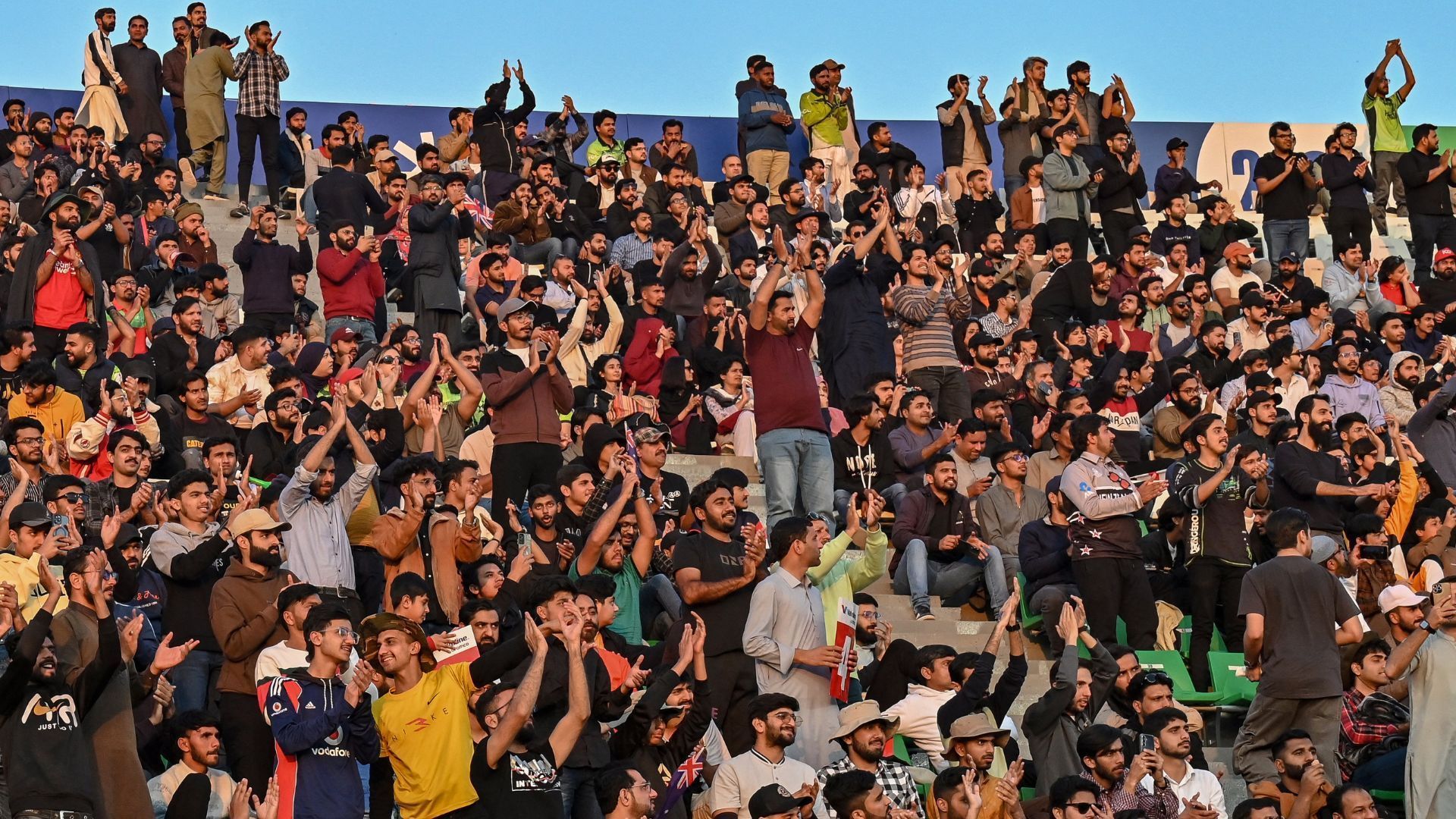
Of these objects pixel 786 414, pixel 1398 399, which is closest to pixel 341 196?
pixel 786 414

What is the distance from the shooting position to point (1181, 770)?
36.0 ft

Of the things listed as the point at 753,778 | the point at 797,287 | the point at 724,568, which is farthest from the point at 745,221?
the point at 753,778

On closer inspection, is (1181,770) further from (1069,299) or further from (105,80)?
(105,80)

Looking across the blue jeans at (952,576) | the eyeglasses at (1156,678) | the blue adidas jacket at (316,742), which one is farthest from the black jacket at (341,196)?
the blue adidas jacket at (316,742)

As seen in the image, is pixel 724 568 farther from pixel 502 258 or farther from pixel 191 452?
pixel 502 258

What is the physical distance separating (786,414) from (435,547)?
259 centimetres

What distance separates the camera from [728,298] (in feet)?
57.7

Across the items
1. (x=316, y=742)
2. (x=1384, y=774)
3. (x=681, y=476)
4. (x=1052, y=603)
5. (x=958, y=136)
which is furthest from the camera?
(x=958, y=136)

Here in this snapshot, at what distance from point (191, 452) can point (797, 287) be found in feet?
14.2

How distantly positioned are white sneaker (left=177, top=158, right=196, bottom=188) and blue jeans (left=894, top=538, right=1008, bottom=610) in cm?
991

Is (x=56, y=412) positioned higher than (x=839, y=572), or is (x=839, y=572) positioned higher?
(x=56, y=412)

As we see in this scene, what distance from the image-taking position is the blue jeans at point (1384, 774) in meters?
11.4

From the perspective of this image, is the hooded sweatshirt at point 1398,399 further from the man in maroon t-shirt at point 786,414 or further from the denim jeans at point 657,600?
the denim jeans at point 657,600

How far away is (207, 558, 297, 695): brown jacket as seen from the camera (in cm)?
986
